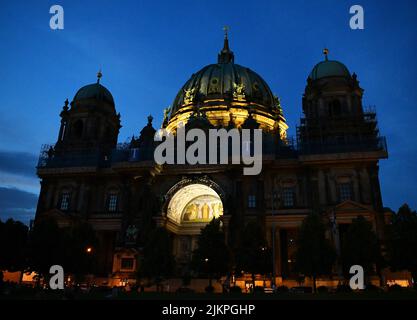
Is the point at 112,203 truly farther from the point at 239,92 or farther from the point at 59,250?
the point at 239,92

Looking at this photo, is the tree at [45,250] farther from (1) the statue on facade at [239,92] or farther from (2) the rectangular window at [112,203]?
(1) the statue on facade at [239,92]

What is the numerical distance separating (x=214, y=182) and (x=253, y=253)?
1402cm

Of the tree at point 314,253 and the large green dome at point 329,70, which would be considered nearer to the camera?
the tree at point 314,253

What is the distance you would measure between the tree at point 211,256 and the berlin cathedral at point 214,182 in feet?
22.7

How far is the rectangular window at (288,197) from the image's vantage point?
50.2 meters

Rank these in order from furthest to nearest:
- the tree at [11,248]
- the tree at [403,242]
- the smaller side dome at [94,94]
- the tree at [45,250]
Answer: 1. the smaller side dome at [94,94]
2. the tree at [11,248]
3. the tree at [45,250]
4. the tree at [403,242]

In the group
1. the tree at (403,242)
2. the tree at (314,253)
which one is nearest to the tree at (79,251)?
the tree at (314,253)

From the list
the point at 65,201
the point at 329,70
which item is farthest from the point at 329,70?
the point at 65,201

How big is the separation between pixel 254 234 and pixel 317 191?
39.9 feet

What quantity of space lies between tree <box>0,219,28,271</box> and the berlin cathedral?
923 centimetres

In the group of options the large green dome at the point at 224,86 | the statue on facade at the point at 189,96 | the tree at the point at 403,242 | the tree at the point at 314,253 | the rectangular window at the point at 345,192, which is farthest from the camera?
the statue on facade at the point at 189,96

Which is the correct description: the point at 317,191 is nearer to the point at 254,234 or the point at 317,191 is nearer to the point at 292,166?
the point at 292,166

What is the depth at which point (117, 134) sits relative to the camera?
6775cm

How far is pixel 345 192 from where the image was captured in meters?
48.4
